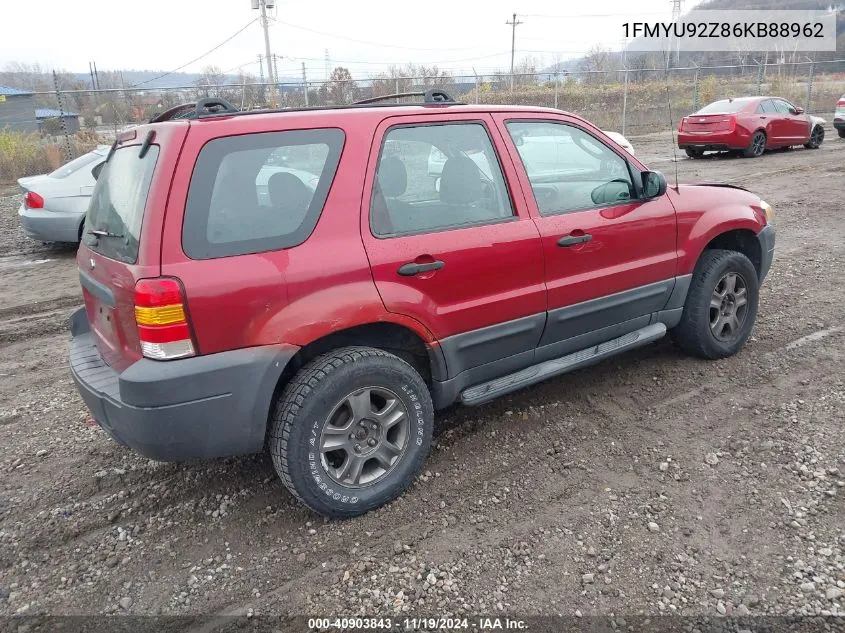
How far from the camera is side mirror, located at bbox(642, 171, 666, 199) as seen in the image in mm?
3865

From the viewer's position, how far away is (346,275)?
2.83 metres

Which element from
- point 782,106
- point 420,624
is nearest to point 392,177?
point 420,624

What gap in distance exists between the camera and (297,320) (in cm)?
272

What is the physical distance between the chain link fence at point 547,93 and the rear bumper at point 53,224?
388 centimetres

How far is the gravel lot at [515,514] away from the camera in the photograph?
2.56m

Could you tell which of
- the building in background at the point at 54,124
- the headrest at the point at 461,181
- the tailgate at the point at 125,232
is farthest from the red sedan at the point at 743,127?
the building in background at the point at 54,124

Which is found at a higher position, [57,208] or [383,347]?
[57,208]

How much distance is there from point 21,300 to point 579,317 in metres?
5.88

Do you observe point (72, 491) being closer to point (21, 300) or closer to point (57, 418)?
point (57, 418)

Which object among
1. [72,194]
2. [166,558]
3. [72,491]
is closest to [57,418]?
[72,491]

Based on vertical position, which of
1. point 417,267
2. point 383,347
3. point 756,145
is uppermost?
point 417,267

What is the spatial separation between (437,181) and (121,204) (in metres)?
1.51

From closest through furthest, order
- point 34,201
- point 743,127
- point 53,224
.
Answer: point 53,224 → point 34,201 → point 743,127

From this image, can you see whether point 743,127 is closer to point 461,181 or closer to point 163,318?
point 461,181
